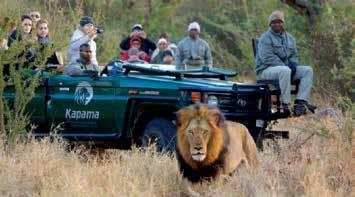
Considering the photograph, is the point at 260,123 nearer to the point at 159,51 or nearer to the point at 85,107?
the point at 85,107

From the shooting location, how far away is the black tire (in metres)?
11.0

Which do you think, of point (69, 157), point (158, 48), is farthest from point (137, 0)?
point (69, 157)

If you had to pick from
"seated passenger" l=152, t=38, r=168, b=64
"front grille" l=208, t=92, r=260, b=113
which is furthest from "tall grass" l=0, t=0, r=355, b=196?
"seated passenger" l=152, t=38, r=168, b=64

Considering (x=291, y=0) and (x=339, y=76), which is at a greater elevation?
(x=291, y=0)

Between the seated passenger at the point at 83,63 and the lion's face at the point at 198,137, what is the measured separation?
12.1 feet

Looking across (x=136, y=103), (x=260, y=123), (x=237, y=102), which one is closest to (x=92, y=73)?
(x=136, y=103)

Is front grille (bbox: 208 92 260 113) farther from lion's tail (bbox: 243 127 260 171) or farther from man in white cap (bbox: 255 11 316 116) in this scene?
lion's tail (bbox: 243 127 260 171)

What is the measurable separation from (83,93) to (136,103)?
2.35ft

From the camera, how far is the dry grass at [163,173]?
855 centimetres

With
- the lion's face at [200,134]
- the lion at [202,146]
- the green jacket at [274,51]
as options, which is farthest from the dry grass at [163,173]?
the green jacket at [274,51]

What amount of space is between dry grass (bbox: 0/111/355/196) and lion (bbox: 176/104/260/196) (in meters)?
0.11

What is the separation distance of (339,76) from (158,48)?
3.75 m

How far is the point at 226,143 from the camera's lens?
8.90 meters

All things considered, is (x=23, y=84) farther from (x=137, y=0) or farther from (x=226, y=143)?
(x=137, y=0)
